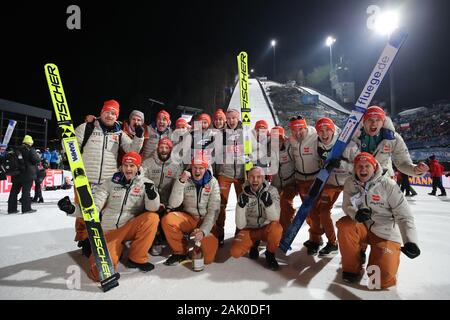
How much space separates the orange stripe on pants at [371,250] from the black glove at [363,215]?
5.7 inches

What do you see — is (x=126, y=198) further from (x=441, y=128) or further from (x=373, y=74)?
(x=441, y=128)

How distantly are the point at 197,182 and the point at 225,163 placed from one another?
33.9 inches

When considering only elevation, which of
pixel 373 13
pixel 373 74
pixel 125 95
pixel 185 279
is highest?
pixel 125 95

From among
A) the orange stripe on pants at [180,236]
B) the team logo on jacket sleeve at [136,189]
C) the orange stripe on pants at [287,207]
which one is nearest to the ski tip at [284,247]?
the orange stripe on pants at [287,207]

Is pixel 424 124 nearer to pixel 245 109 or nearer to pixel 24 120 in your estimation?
pixel 245 109

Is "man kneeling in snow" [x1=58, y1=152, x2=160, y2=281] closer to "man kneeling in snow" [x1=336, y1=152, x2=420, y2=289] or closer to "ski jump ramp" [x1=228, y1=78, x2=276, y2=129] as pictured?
"man kneeling in snow" [x1=336, y1=152, x2=420, y2=289]

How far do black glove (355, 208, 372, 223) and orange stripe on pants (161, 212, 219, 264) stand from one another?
164 centimetres

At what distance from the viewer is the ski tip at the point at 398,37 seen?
119 inches

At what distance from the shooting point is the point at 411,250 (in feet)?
7.55

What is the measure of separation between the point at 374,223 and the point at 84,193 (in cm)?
313

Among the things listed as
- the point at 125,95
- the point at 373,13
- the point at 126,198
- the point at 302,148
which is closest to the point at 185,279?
the point at 126,198

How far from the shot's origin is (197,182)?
334cm

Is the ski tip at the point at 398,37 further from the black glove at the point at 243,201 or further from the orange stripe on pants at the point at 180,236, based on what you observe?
the orange stripe on pants at the point at 180,236

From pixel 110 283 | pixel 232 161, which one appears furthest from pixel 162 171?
pixel 110 283
